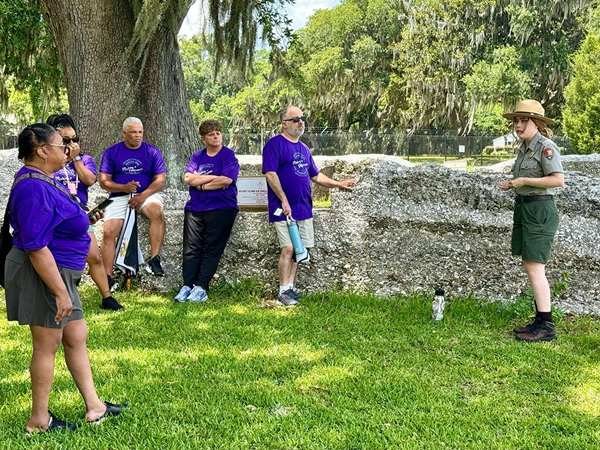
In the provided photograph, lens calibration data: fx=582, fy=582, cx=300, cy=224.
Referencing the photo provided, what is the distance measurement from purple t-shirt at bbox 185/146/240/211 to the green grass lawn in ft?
3.11

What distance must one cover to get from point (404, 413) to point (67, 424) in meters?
1.74

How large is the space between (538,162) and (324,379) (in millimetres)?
2299

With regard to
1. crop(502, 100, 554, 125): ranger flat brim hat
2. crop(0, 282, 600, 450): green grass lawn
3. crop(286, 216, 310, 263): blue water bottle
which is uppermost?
crop(502, 100, 554, 125): ranger flat brim hat

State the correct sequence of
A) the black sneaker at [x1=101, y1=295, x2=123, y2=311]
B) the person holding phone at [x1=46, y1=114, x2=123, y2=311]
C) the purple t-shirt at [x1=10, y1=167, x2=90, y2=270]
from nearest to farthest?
1. the purple t-shirt at [x1=10, y1=167, x2=90, y2=270]
2. the person holding phone at [x1=46, y1=114, x2=123, y2=311]
3. the black sneaker at [x1=101, y1=295, x2=123, y2=311]

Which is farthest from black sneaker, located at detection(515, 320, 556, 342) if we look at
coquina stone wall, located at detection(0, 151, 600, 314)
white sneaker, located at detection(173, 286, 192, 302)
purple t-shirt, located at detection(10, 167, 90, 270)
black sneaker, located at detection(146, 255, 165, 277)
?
black sneaker, located at detection(146, 255, 165, 277)

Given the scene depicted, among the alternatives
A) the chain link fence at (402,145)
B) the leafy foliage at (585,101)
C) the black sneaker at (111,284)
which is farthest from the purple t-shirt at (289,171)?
the chain link fence at (402,145)

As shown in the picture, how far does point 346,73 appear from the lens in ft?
101

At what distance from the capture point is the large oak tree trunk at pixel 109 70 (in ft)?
23.2

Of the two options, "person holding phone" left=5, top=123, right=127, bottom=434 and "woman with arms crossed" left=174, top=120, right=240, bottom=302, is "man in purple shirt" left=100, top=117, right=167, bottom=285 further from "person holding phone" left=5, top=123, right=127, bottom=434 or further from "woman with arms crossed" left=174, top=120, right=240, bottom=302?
"person holding phone" left=5, top=123, right=127, bottom=434

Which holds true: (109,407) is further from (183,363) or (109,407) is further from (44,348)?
(183,363)

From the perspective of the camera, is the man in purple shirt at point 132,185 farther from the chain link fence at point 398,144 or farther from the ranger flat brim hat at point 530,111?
the chain link fence at point 398,144

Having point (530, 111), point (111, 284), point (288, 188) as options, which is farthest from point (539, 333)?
A: point (111, 284)

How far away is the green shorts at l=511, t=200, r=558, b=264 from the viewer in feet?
14.2

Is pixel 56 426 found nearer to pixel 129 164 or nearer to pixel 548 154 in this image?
pixel 129 164
